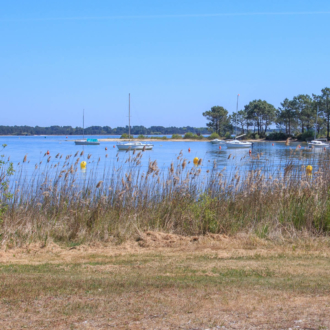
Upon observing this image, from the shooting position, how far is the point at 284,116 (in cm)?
10656

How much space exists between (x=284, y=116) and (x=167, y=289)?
10675 cm

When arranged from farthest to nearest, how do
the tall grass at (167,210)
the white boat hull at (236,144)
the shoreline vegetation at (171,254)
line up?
the white boat hull at (236,144), the tall grass at (167,210), the shoreline vegetation at (171,254)

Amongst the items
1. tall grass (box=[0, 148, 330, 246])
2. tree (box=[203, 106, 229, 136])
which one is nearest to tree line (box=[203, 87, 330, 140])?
tree (box=[203, 106, 229, 136])

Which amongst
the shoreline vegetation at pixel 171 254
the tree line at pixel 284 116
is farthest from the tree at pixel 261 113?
the shoreline vegetation at pixel 171 254

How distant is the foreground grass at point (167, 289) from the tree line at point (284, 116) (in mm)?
90701

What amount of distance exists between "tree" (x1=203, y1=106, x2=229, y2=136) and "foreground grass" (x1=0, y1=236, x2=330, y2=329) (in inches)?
5121

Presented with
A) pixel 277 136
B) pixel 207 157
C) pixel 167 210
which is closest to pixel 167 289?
pixel 167 210

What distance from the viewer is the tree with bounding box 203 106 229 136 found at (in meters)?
136

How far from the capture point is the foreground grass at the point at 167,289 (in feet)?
13.4

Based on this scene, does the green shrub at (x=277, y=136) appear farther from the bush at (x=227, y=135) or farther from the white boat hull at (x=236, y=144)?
the white boat hull at (x=236, y=144)

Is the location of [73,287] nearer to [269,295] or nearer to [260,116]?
[269,295]

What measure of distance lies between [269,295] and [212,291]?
662 millimetres

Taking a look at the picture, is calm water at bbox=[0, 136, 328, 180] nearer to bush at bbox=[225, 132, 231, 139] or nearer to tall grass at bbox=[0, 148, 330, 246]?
tall grass at bbox=[0, 148, 330, 246]

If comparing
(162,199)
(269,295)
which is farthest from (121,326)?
(162,199)
